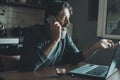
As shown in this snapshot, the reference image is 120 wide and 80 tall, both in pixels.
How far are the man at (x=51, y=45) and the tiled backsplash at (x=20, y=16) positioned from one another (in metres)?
1.91

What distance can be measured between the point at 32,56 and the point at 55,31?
10.7 inches

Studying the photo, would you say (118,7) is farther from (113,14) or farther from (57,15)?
(57,15)

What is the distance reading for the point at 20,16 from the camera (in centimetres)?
377

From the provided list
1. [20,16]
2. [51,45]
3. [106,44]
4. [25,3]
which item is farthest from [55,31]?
[20,16]

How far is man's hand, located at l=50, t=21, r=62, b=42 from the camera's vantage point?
63.4 inches

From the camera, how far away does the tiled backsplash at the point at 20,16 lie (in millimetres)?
3590

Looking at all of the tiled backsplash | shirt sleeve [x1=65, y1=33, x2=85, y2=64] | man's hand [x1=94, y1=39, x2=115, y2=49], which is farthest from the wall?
man's hand [x1=94, y1=39, x2=115, y2=49]

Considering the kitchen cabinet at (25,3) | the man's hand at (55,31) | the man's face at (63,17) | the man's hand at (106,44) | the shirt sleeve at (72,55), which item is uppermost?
the kitchen cabinet at (25,3)

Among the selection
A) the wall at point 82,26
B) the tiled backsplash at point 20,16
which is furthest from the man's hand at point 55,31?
the wall at point 82,26

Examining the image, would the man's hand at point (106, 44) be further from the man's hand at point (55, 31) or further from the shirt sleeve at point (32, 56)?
the shirt sleeve at point (32, 56)

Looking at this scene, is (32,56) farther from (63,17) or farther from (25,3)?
(25,3)

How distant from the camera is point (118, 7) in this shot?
3.58 metres

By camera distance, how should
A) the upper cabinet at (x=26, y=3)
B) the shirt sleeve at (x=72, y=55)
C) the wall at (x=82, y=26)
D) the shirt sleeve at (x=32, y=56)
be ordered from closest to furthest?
1. the shirt sleeve at (x=32, y=56)
2. the shirt sleeve at (x=72, y=55)
3. the upper cabinet at (x=26, y=3)
4. the wall at (x=82, y=26)

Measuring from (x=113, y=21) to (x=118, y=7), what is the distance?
0.24 m
